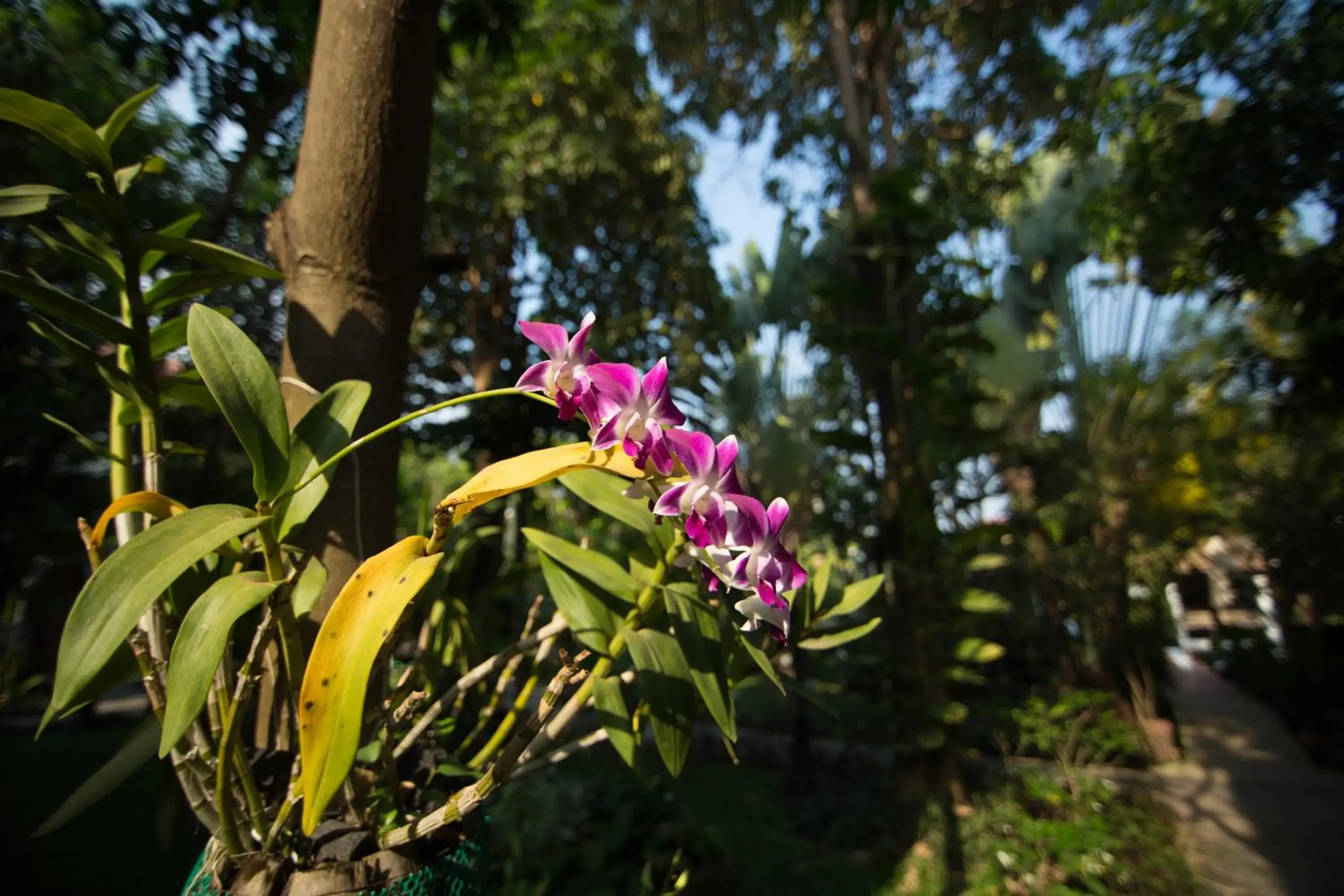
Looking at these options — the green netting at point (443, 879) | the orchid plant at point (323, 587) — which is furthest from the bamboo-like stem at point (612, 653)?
the green netting at point (443, 879)

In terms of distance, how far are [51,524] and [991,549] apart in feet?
21.9

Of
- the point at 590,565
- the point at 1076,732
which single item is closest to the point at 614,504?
the point at 590,565

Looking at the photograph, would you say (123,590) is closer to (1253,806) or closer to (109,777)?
(109,777)

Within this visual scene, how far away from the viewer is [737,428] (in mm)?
7176

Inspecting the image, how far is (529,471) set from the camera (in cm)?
57

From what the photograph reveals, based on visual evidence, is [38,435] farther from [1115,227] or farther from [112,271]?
[1115,227]

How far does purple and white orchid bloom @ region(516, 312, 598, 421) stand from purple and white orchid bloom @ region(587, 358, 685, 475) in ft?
0.05

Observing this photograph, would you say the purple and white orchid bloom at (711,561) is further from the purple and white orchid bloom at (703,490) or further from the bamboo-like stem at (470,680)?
the bamboo-like stem at (470,680)

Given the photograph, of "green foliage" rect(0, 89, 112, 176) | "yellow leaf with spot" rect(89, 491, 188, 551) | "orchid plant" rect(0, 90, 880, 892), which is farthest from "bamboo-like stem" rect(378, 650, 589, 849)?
"green foliage" rect(0, 89, 112, 176)

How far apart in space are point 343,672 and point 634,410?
0.28 meters

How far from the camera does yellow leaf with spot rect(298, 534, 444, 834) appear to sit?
1.58ft

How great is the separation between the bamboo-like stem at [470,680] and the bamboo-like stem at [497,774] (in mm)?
83

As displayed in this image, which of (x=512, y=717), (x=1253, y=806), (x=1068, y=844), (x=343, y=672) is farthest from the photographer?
(x=1253, y=806)

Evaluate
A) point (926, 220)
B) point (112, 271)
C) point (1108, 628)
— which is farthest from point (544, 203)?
point (1108, 628)
